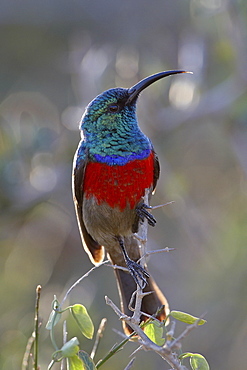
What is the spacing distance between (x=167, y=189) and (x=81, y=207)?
6.18 feet

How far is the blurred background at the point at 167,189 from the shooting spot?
5.26 meters

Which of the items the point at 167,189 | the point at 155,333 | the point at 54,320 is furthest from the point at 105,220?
the point at 167,189

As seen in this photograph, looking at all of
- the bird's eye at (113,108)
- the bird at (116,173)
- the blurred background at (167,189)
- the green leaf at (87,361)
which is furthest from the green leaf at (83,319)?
the blurred background at (167,189)

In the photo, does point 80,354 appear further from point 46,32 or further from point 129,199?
point 46,32

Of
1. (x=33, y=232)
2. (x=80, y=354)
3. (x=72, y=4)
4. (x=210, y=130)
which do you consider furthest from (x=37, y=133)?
(x=80, y=354)

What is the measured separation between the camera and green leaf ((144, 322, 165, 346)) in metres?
2.21

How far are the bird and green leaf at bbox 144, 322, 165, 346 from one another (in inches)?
32.9

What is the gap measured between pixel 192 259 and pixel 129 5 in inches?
145

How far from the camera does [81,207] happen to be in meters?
3.55

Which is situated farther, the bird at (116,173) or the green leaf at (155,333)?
the bird at (116,173)

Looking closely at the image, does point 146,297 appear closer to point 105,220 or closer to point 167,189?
point 105,220

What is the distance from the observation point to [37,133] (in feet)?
18.3

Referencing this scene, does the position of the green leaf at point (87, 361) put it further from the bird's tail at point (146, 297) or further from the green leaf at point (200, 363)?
the bird's tail at point (146, 297)

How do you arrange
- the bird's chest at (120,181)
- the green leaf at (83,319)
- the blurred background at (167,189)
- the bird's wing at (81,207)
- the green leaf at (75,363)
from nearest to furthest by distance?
the green leaf at (75,363)
the green leaf at (83,319)
the bird's chest at (120,181)
the bird's wing at (81,207)
the blurred background at (167,189)
